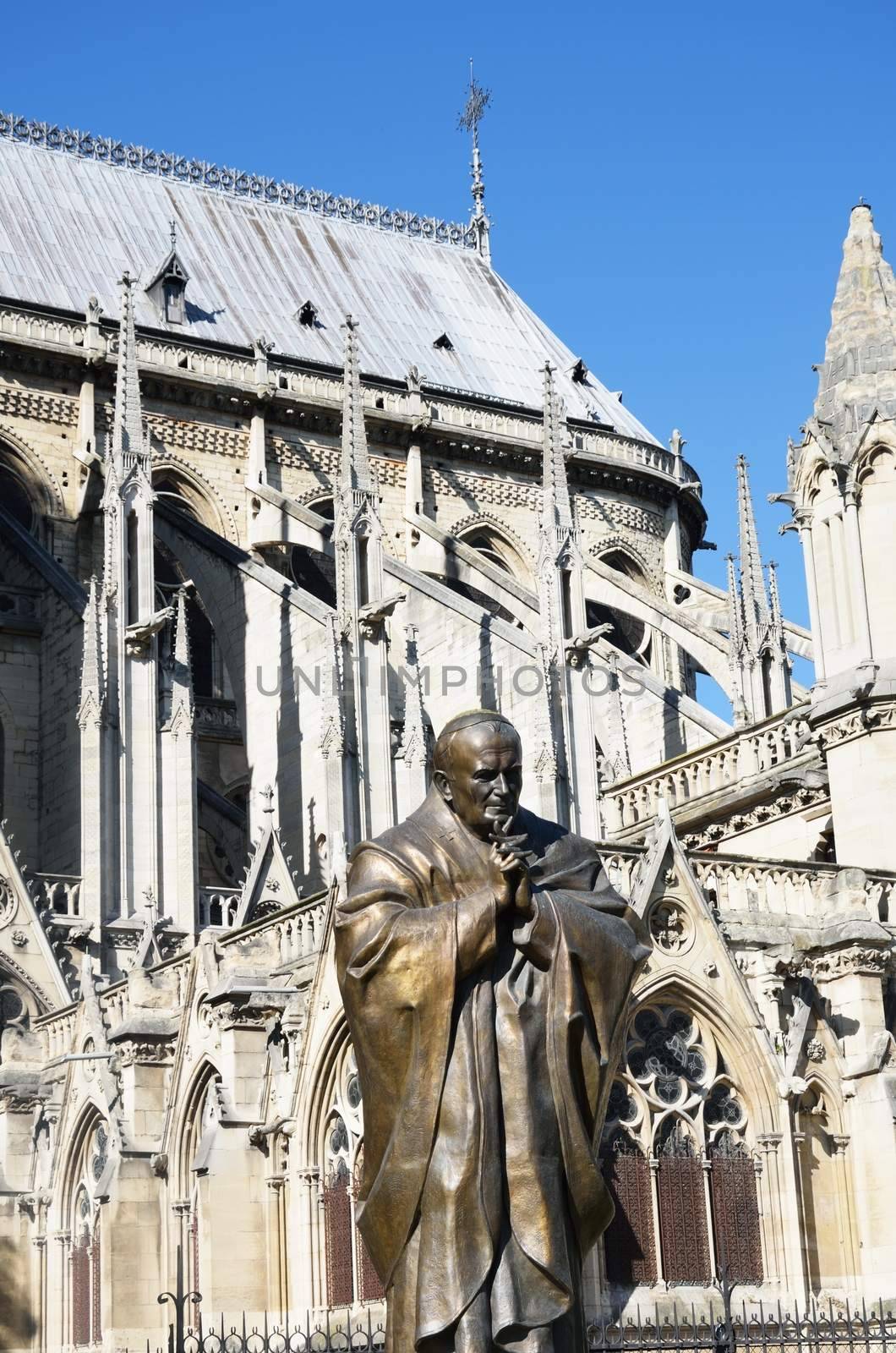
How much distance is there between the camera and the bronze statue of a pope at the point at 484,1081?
20.8ft

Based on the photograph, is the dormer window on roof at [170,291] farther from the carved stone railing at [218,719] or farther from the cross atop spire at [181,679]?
the cross atop spire at [181,679]

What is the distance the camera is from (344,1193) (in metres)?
17.8

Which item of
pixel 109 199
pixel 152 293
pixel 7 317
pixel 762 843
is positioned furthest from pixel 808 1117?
pixel 109 199

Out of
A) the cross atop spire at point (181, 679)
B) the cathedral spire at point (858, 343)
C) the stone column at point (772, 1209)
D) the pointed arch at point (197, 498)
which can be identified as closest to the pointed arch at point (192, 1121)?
the stone column at point (772, 1209)

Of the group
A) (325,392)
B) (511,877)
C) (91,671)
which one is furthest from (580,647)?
(511,877)

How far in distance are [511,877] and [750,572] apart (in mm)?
28986

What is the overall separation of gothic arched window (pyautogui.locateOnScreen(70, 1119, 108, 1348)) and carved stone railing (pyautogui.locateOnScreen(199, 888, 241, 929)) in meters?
7.38

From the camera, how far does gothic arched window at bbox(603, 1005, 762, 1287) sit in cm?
1623

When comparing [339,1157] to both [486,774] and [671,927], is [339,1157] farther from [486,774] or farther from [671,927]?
[486,774]

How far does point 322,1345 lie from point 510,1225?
1108 cm

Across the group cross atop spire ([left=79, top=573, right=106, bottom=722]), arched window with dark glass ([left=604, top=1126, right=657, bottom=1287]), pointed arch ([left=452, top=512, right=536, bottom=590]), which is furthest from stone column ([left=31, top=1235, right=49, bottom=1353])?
pointed arch ([left=452, top=512, right=536, bottom=590])

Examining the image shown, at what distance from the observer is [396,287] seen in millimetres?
48969

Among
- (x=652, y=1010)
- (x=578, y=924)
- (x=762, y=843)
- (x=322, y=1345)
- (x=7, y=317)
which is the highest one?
(x=7, y=317)

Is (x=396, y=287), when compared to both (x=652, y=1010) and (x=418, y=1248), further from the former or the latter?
(x=418, y=1248)
